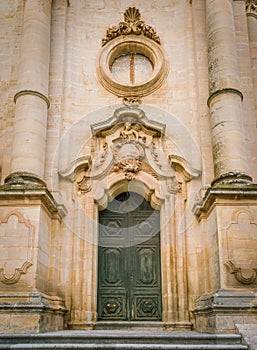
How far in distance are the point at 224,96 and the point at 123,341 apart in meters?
5.70

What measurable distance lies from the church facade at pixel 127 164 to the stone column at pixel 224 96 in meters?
0.03

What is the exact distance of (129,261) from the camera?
10.9m

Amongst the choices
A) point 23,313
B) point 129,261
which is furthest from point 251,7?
point 23,313

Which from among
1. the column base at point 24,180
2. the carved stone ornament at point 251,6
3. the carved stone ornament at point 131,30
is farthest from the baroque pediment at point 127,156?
the carved stone ornament at point 251,6

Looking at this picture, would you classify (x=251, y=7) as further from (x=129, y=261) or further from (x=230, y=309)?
(x=230, y=309)

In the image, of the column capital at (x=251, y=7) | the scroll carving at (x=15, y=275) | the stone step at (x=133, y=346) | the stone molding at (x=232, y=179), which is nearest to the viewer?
the stone step at (x=133, y=346)

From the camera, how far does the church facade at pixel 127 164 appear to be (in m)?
8.88

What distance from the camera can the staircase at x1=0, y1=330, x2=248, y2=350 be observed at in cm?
681

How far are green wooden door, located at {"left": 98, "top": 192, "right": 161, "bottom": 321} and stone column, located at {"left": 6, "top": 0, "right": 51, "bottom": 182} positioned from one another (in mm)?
2168

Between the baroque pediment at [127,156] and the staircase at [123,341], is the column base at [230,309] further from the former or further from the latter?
the baroque pediment at [127,156]

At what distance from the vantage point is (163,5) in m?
12.9

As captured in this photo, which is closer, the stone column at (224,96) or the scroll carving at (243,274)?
the scroll carving at (243,274)

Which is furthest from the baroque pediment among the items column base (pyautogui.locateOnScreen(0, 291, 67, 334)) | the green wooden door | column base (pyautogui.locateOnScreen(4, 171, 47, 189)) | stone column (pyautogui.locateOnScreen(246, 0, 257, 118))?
Answer: column base (pyautogui.locateOnScreen(0, 291, 67, 334))

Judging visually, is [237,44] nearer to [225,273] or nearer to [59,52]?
[59,52]
